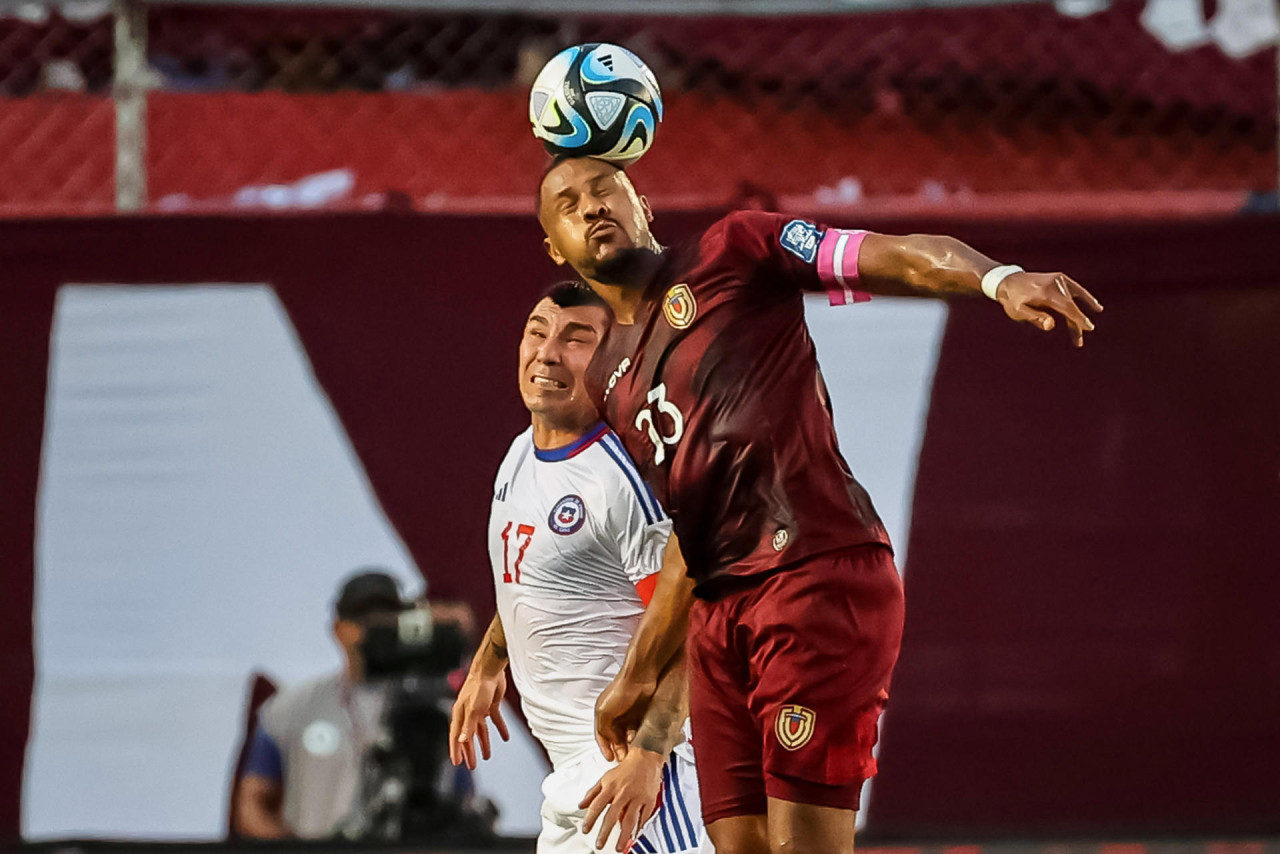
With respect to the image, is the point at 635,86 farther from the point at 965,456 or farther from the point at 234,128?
the point at 234,128

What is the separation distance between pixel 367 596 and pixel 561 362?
75.8 inches

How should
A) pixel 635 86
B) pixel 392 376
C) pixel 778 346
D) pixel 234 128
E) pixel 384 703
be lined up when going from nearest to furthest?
1. pixel 778 346
2. pixel 635 86
3. pixel 384 703
4. pixel 392 376
5. pixel 234 128

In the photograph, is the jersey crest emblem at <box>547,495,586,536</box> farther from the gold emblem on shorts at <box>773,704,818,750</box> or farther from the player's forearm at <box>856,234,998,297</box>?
the player's forearm at <box>856,234,998,297</box>

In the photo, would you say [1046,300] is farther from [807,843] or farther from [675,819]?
[675,819]

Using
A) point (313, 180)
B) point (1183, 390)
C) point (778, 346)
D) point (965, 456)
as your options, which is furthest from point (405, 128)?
point (778, 346)

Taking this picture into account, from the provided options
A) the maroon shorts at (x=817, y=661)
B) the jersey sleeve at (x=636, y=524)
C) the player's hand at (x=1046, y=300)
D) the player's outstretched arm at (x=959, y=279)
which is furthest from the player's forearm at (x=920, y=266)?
the jersey sleeve at (x=636, y=524)

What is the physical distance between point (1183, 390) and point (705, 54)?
2.42 metres

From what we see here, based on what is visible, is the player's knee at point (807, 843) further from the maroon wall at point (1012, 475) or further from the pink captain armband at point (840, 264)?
the maroon wall at point (1012, 475)

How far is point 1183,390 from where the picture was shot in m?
6.02

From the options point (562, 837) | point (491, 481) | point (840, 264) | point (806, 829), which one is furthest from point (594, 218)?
point (491, 481)

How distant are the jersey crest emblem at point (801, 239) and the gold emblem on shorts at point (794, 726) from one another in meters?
0.88

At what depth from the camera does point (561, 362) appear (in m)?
4.24

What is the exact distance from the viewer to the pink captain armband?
3150 millimetres

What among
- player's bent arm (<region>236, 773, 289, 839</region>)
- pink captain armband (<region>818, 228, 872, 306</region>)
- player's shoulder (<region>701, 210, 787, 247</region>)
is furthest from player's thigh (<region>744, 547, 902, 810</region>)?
player's bent arm (<region>236, 773, 289, 839</region>)
